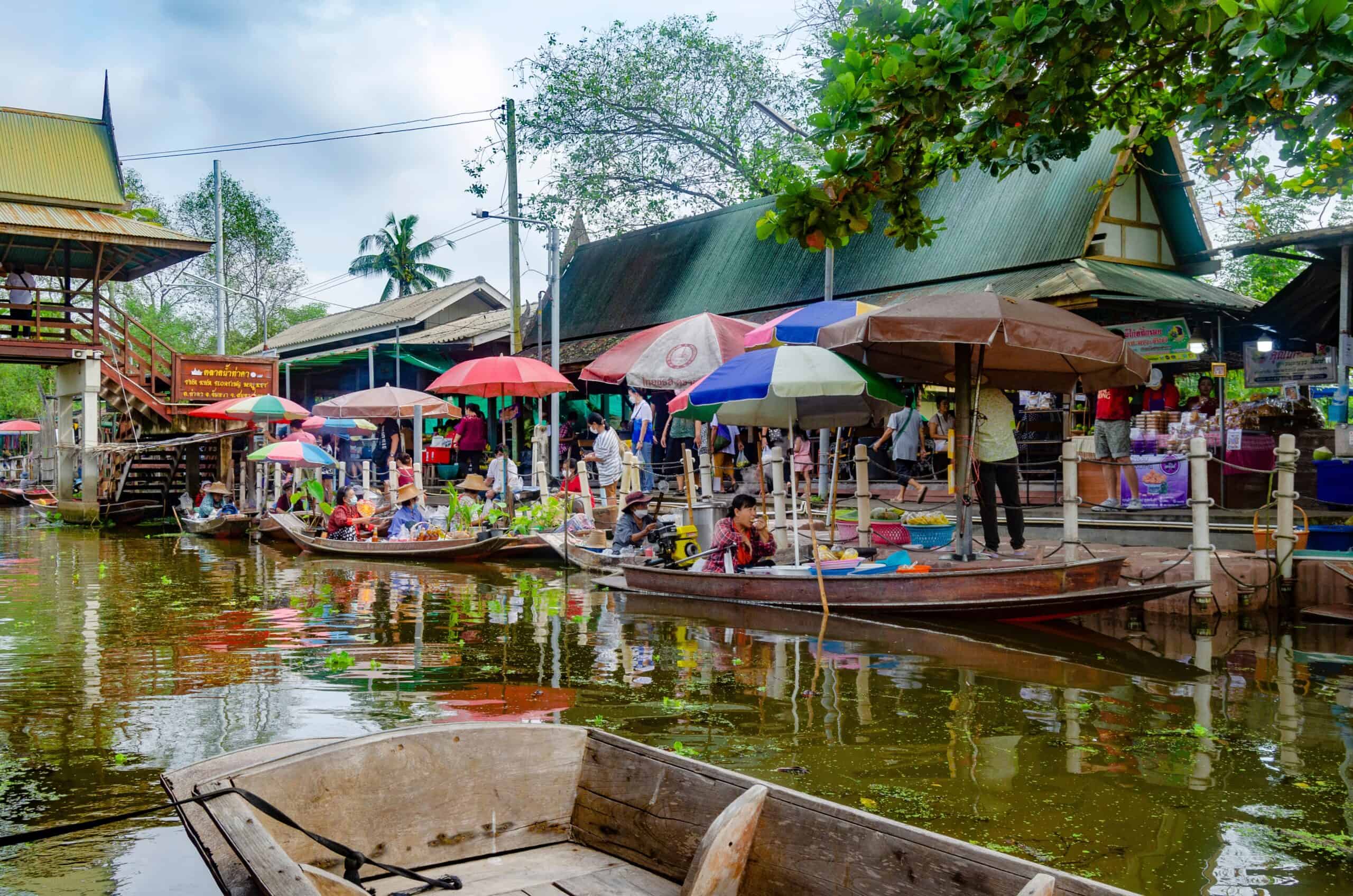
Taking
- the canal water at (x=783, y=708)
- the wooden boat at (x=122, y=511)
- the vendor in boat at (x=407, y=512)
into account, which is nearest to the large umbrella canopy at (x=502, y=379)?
the vendor in boat at (x=407, y=512)

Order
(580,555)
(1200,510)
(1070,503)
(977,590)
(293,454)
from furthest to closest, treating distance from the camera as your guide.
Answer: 1. (293,454)
2. (580,555)
3. (1070,503)
4. (977,590)
5. (1200,510)

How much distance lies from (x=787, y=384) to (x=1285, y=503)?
468 centimetres

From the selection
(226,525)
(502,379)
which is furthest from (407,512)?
(226,525)

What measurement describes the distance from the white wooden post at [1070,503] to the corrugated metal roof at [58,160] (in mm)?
23554

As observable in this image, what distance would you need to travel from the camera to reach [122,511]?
993 inches

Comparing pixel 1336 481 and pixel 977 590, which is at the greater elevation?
pixel 1336 481

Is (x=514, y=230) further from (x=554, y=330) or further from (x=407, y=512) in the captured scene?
(x=407, y=512)

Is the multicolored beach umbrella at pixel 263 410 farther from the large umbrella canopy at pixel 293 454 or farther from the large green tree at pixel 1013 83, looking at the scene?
the large green tree at pixel 1013 83

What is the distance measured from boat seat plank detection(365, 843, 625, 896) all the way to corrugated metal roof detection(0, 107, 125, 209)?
25579 mm

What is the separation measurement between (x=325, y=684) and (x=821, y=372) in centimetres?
544

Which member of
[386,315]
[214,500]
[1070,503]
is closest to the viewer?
[1070,503]

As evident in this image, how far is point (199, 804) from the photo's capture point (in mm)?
3242

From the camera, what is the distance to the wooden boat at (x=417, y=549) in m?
15.8

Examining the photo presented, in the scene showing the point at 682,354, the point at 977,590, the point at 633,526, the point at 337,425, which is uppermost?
the point at 682,354
